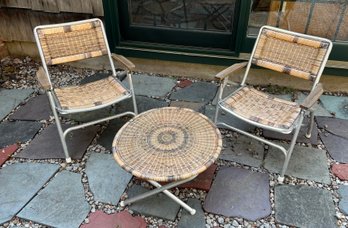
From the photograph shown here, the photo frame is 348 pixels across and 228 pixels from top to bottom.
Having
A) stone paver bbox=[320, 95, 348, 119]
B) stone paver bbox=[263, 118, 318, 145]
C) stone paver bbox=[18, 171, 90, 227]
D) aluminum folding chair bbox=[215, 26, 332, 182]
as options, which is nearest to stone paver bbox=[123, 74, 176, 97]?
aluminum folding chair bbox=[215, 26, 332, 182]

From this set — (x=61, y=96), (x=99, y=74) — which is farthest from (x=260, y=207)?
(x=99, y=74)

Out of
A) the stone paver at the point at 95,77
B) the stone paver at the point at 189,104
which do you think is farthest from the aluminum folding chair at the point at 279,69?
the stone paver at the point at 95,77

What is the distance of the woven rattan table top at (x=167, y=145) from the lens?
182 centimetres

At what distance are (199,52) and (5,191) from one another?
6.89 feet

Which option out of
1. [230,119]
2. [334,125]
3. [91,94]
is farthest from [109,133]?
[334,125]

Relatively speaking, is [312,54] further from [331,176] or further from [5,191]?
[5,191]

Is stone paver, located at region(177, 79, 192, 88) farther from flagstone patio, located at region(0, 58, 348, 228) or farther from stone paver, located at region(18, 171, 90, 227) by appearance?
stone paver, located at region(18, 171, 90, 227)

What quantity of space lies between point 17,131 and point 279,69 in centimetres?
227

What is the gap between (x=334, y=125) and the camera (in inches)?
106

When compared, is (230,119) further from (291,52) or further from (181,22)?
(181,22)

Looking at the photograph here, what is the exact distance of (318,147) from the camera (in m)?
2.49

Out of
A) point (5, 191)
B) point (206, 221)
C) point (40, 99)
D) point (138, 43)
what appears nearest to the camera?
point (206, 221)

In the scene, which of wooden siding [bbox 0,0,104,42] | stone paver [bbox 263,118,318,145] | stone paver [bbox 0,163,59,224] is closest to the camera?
stone paver [bbox 0,163,59,224]

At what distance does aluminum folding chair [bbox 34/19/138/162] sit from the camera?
2373 millimetres
